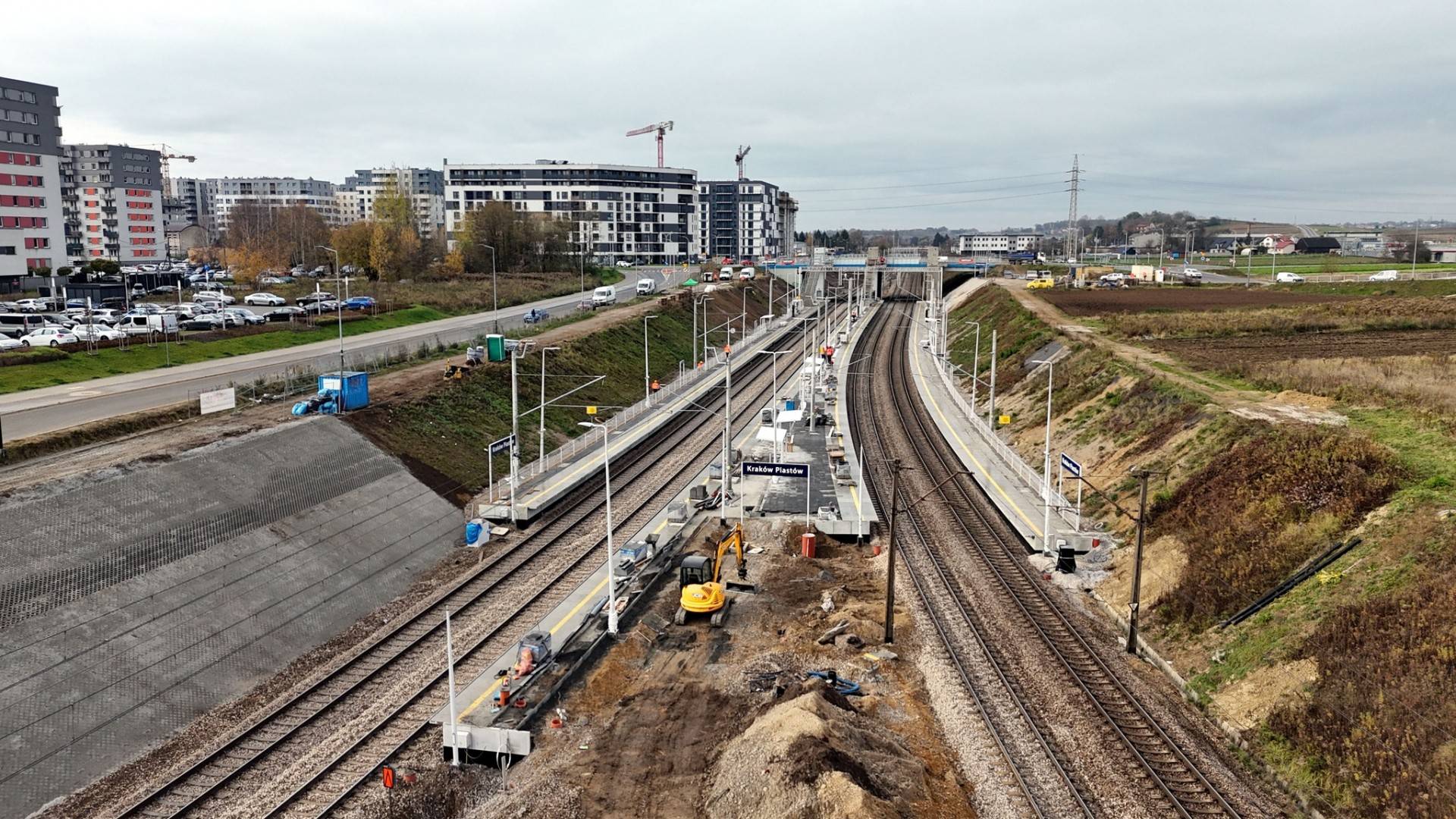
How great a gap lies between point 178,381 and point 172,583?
2246 cm

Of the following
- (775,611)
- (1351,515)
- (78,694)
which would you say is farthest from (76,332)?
(1351,515)

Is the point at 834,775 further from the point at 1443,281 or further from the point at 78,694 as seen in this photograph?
the point at 1443,281

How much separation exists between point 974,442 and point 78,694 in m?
43.3

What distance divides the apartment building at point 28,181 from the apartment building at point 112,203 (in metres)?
50.0

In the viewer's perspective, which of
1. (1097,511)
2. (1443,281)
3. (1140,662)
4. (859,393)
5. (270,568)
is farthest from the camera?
(1443,281)

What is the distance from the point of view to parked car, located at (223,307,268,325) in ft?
219

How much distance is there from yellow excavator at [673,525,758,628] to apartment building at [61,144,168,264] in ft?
475

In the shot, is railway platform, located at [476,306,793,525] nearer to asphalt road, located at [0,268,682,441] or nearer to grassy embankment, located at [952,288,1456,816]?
asphalt road, located at [0,268,682,441]

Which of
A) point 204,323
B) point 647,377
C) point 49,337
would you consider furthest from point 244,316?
point 647,377

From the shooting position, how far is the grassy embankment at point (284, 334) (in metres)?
44.8

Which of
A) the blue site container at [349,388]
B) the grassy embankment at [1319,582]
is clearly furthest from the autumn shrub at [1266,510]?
the blue site container at [349,388]

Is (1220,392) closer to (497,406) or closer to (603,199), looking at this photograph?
(497,406)

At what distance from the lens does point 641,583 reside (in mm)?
31031

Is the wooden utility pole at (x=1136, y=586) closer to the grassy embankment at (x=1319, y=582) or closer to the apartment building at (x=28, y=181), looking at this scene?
the grassy embankment at (x=1319, y=582)
